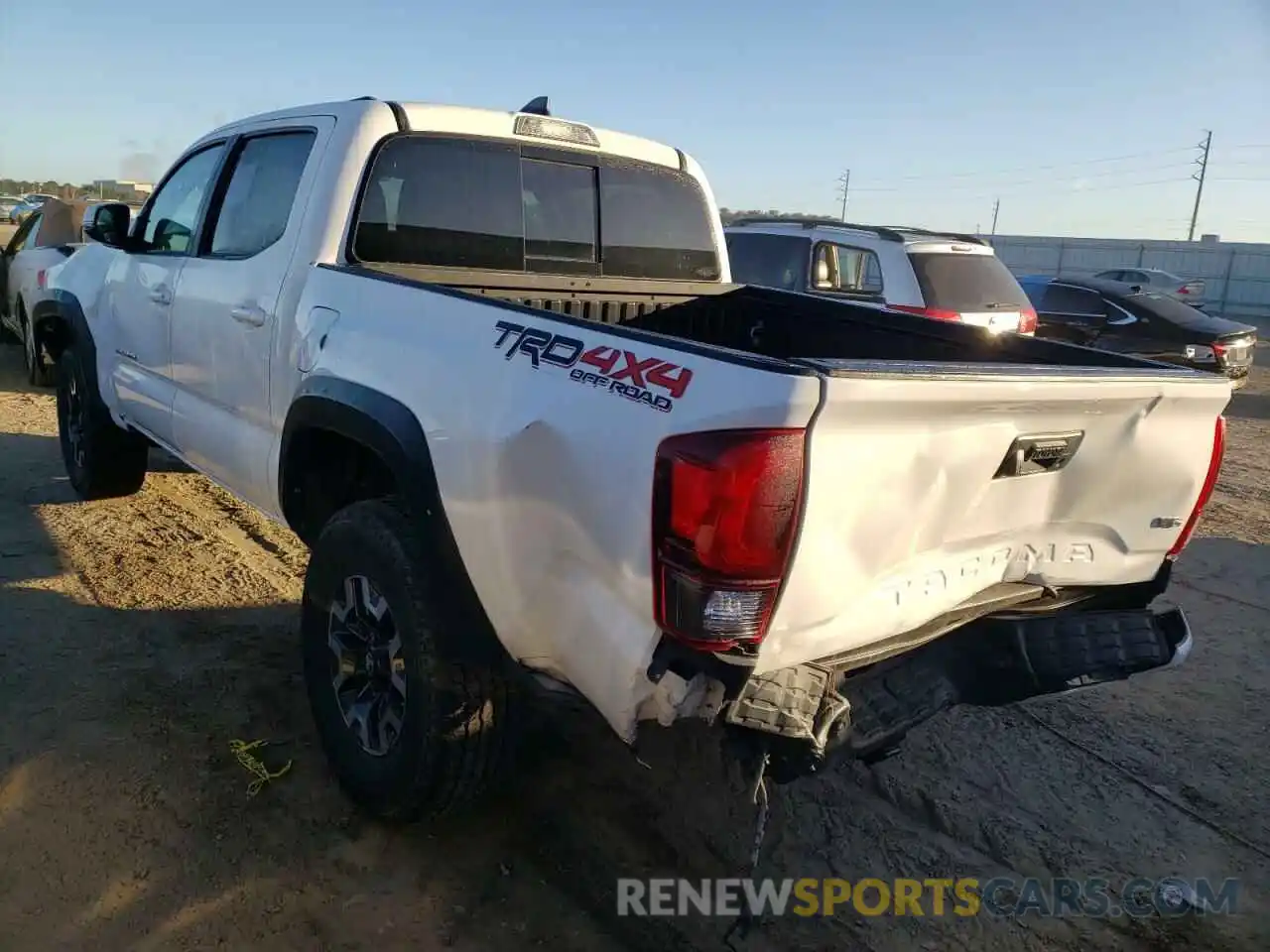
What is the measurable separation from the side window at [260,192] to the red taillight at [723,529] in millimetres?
2296

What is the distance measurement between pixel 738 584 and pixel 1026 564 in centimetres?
103

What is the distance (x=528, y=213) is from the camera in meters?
3.89

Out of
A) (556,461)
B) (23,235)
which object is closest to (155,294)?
(556,461)

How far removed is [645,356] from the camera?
2043mm

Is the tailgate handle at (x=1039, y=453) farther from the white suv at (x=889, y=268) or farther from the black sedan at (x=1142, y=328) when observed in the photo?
the black sedan at (x=1142, y=328)

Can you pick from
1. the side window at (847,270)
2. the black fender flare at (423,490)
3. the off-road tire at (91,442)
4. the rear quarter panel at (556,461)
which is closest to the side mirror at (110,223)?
the off-road tire at (91,442)

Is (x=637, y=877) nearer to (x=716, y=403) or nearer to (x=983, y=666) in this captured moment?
(x=983, y=666)

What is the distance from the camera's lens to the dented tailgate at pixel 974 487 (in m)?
1.95

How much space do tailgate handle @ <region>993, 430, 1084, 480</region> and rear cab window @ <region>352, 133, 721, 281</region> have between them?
2270 millimetres

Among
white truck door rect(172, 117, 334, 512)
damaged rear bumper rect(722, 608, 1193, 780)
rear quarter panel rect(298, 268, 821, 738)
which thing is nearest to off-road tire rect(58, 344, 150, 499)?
white truck door rect(172, 117, 334, 512)

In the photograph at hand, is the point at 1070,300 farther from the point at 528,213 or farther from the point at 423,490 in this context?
the point at 423,490

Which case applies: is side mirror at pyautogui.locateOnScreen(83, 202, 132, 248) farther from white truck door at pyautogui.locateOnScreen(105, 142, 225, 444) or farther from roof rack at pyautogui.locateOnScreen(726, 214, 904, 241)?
roof rack at pyautogui.locateOnScreen(726, 214, 904, 241)

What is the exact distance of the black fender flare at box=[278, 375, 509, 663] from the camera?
2516 millimetres

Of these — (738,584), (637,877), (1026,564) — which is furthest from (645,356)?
(637,877)
